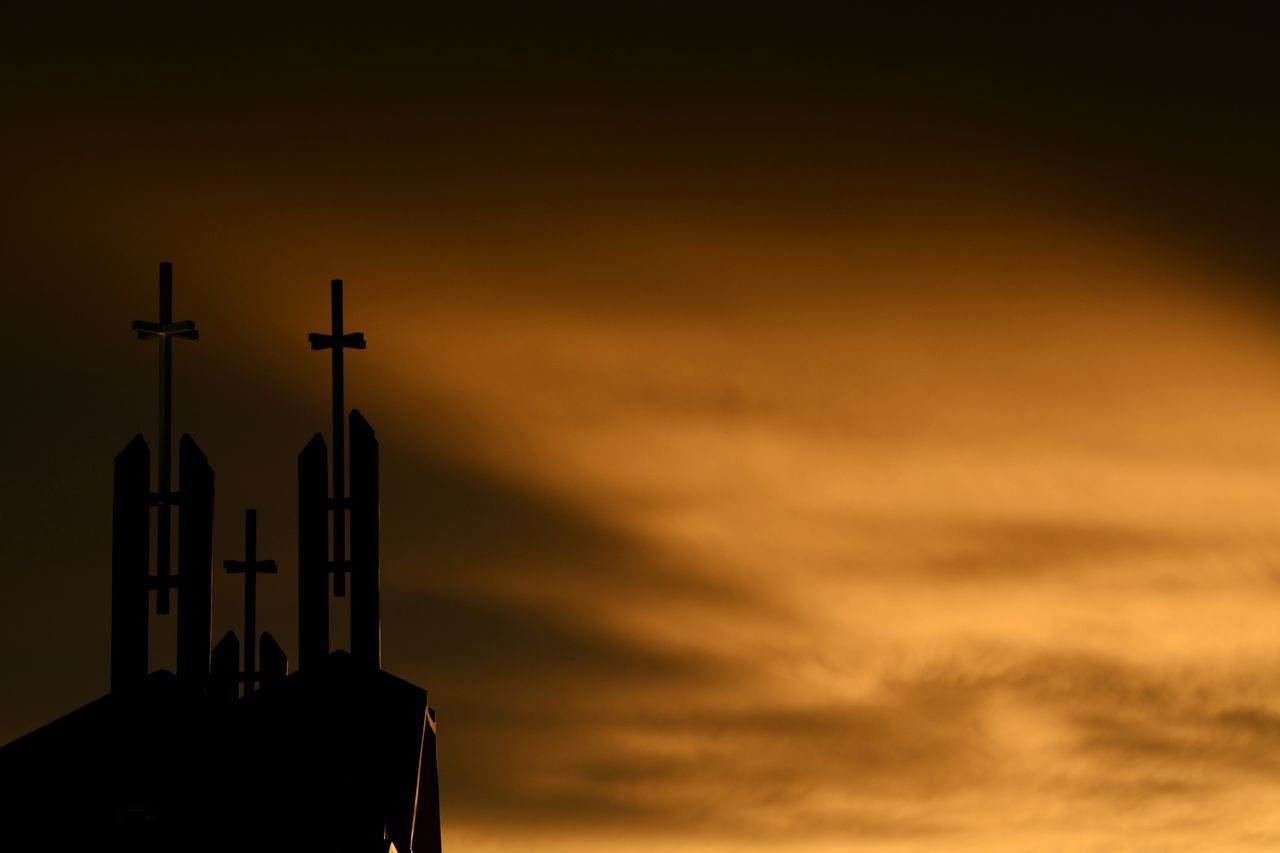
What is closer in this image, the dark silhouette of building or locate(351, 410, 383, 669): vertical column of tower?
the dark silhouette of building

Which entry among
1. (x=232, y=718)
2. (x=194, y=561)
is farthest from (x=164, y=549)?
(x=232, y=718)

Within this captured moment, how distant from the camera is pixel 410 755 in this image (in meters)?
28.0

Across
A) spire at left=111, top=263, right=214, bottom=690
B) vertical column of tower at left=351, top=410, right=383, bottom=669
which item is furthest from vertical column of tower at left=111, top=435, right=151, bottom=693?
vertical column of tower at left=351, top=410, right=383, bottom=669

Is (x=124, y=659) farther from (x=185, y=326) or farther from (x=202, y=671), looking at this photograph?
(x=185, y=326)

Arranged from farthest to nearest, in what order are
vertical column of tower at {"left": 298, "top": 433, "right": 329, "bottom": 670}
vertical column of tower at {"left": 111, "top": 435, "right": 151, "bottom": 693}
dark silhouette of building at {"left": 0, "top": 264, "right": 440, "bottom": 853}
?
vertical column of tower at {"left": 298, "top": 433, "right": 329, "bottom": 670} < vertical column of tower at {"left": 111, "top": 435, "right": 151, "bottom": 693} < dark silhouette of building at {"left": 0, "top": 264, "right": 440, "bottom": 853}

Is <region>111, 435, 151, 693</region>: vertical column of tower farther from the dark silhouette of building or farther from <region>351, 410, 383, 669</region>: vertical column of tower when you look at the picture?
<region>351, 410, 383, 669</region>: vertical column of tower

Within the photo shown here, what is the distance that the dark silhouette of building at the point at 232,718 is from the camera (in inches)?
934

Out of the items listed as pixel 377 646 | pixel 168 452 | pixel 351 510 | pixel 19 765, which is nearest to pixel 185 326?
pixel 168 452

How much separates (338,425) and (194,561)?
12.2 feet

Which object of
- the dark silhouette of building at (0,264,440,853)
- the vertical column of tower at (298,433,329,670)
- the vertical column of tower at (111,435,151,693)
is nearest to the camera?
the dark silhouette of building at (0,264,440,853)

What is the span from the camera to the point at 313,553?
3278 centimetres

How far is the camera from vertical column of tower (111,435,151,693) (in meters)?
30.7

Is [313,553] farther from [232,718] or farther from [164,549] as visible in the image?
[232,718]

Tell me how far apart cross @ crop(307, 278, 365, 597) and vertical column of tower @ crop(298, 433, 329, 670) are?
0.57ft
